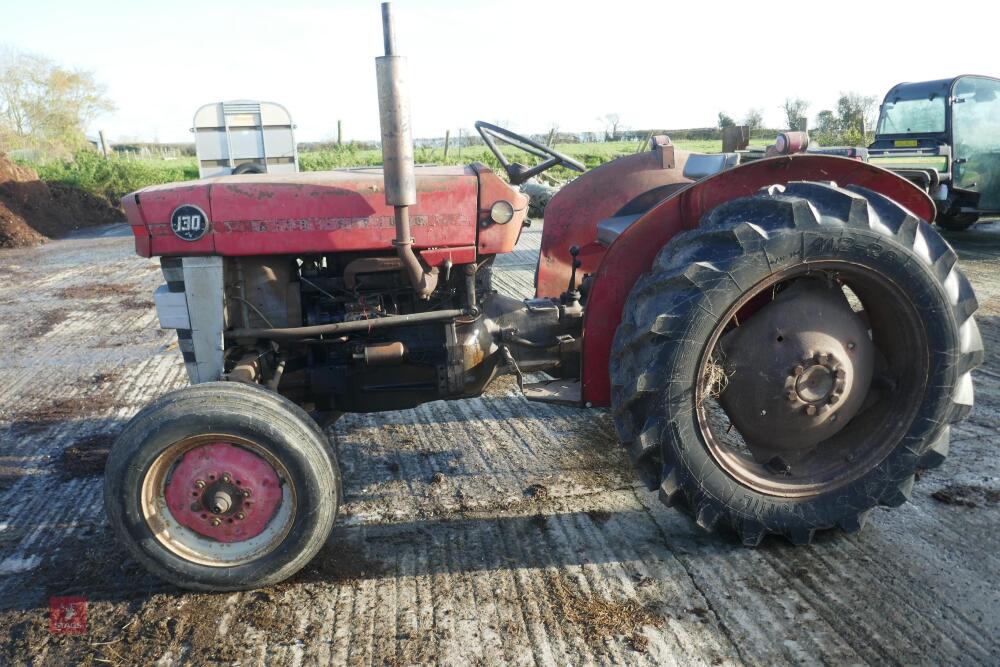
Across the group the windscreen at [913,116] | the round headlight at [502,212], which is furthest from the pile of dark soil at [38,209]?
the windscreen at [913,116]

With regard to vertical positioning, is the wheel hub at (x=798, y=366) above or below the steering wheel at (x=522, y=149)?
below

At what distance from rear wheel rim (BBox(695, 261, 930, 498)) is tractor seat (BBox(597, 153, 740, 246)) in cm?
65

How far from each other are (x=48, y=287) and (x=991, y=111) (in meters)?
12.5

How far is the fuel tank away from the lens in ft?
8.36

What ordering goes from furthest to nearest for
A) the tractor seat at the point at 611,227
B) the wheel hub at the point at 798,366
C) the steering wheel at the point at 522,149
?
the steering wheel at the point at 522,149 → the tractor seat at the point at 611,227 → the wheel hub at the point at 798,366

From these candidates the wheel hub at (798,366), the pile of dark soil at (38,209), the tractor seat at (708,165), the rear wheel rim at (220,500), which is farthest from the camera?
the pile of dark soil at (38,209)

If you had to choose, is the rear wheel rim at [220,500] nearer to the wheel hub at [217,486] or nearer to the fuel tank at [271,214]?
the wheel hub at [217,486]

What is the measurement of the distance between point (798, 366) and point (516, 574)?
1207 mm

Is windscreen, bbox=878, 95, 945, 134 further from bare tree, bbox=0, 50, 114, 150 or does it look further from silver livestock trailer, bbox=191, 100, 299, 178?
bare tree, bbox=0, 50, 114, 150

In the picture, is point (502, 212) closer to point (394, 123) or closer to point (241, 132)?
point (394, 123)

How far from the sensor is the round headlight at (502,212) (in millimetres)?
2781

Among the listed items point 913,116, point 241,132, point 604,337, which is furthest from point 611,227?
point 241,132

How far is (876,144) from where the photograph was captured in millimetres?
10484

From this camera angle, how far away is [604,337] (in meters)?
2.61
